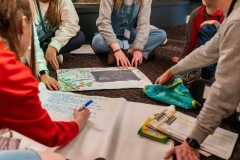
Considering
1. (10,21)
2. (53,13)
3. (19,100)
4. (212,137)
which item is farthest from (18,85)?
(53,13)

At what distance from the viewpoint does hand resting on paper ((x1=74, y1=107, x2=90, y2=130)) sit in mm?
884

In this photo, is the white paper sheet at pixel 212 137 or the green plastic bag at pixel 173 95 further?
the green plastic bag at pixel 173 95

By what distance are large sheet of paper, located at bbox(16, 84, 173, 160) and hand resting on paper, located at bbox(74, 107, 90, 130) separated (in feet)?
0.07

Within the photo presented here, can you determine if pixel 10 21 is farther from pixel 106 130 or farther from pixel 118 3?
pixel 118 3

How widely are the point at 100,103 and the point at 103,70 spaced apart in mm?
367

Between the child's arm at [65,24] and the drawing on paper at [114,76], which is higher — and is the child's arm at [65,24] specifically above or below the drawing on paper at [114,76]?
above

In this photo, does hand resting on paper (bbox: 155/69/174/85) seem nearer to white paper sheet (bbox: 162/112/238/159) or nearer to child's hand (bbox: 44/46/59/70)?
white paper sheet (bbox: 162/112/238/159)

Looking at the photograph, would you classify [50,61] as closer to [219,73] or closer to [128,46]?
[128,46]

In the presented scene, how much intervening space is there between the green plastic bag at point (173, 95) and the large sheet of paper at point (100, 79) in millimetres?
96

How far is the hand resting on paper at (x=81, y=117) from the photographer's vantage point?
2.90ft

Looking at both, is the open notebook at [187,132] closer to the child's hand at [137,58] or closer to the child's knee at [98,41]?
the child's hand at [137,58]

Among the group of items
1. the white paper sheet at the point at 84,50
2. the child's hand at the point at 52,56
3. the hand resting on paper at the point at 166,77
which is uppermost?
the hand resting on paper at the point at 166,77

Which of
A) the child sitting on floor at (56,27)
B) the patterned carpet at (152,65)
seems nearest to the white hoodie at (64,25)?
the child sitting on floor at (56,27)

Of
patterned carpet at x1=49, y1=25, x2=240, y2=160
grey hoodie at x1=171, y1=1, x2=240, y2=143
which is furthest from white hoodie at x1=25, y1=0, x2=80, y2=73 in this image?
grey hoodie at x1=171, y1=1, x2=240, y2=143
